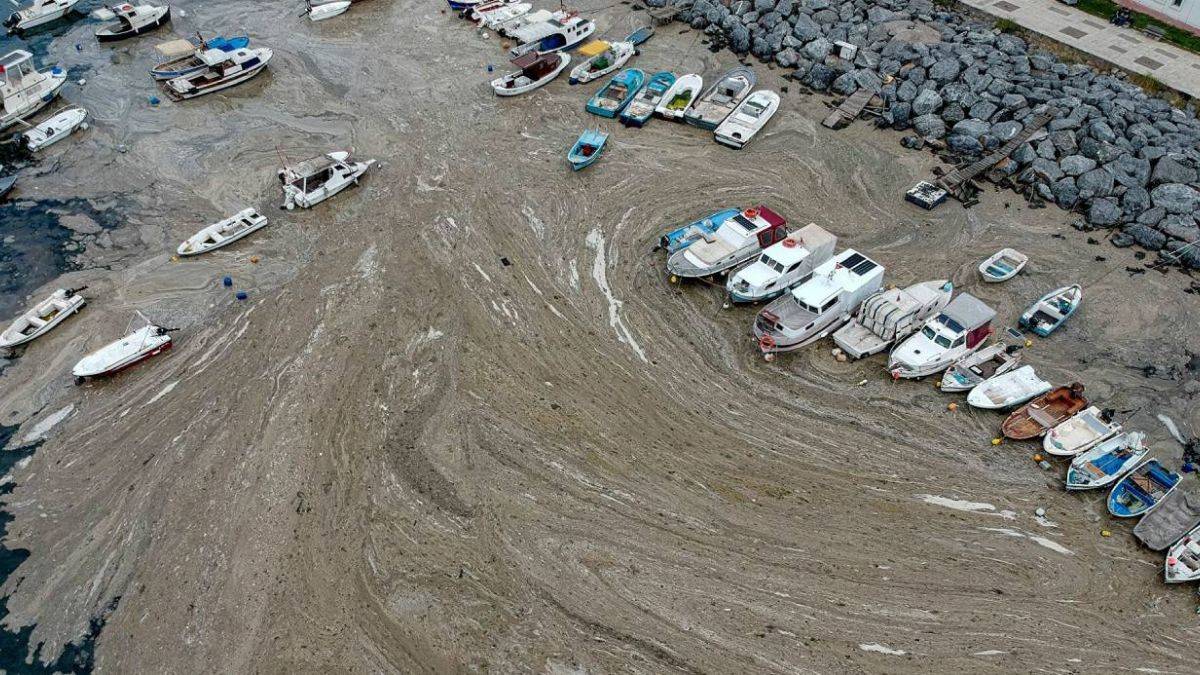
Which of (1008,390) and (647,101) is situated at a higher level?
(647,101)

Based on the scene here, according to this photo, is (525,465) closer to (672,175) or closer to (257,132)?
(672,175)

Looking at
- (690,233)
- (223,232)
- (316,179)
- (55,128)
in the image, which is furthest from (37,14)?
(690,233)

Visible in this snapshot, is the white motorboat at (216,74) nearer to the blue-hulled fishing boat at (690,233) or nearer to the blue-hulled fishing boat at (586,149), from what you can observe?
the blue-hulled fishing boat at (586,149)

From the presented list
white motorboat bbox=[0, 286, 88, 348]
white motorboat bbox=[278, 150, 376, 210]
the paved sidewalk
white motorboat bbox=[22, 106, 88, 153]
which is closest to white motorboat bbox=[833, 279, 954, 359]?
the paved sidewalk

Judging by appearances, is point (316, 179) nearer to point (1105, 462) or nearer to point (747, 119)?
point (747, 119)

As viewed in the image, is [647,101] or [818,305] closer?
[818,305]

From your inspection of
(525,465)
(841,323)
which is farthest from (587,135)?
(525,465)

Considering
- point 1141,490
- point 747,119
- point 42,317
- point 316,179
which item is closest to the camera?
point 1141,490
